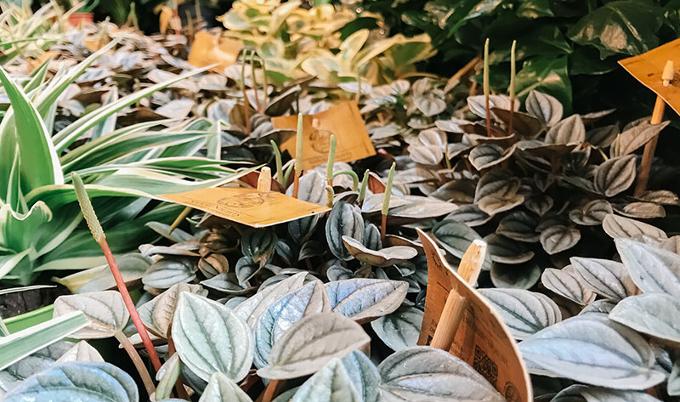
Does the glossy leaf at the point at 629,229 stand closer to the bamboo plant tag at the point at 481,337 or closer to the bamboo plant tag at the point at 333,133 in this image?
the bamboo plant tag at the point at 481,337

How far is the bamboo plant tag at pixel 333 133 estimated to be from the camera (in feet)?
3.27

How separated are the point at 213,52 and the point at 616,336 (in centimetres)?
145

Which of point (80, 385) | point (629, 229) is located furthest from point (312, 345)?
point (629, 229)

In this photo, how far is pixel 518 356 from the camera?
0.33 metres

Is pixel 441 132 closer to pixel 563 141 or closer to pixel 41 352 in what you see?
pixel 563 141

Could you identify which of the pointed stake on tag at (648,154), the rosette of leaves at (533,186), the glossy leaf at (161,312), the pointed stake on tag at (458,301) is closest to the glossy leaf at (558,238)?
the rosette of leaves at (533,186)

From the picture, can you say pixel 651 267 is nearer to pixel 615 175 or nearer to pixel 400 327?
pixel 400 327

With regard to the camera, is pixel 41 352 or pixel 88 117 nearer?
pixel 41 352

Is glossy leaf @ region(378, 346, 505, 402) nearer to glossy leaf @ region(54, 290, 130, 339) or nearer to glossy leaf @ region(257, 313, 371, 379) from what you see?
glossy leaf @ region(257, 313, 371, 379)

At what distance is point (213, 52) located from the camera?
1.62 metres

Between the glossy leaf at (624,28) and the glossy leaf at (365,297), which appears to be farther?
the glossy leaf at (624,28)

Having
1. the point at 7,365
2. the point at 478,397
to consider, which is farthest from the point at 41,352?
the point at 478,397

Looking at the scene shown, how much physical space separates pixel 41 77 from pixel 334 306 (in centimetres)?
84

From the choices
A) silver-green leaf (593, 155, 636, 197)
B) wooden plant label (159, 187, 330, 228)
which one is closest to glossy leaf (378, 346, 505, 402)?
wooden plant label (159, 187, 330, 228)
